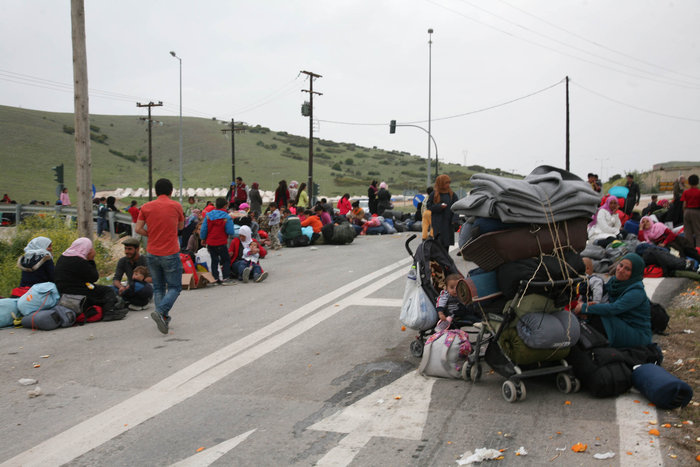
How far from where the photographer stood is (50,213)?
2284 cm

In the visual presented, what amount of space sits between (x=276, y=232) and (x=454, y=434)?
14.2 metres

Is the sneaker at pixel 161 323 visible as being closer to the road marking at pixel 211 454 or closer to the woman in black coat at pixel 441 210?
the road marking at pixel 211 454

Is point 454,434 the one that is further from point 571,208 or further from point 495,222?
point 571,208

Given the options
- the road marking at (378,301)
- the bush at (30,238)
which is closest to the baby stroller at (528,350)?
the road marking at (378,301)

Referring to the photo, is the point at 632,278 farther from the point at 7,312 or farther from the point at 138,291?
the point at 7,312

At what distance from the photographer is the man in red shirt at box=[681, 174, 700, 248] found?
12391mm

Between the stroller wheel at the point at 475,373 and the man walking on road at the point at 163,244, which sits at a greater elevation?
the man walking on road at the point at 163,244

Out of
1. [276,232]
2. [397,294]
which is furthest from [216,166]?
[397,294]

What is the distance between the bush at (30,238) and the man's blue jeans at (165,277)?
5.81 m

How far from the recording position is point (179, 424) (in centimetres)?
495

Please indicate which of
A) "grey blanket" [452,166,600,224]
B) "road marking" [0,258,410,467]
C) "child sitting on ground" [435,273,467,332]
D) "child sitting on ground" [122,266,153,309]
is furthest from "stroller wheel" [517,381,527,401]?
"child sitting on ground" [122,266,153,309]

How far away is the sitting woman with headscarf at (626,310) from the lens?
5.58 metres

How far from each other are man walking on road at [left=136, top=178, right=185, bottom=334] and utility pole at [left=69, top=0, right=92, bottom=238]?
4.73 meters

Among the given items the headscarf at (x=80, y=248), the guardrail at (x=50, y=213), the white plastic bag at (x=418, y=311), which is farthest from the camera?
the guardrail at (x=50, y=213)
